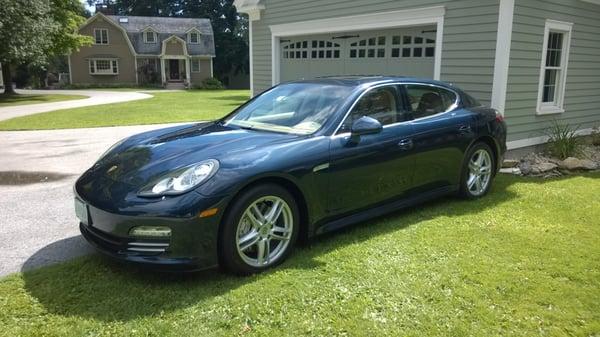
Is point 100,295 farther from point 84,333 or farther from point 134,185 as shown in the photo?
point 134,185

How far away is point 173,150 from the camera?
13.0 ft

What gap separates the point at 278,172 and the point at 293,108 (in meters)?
1.14

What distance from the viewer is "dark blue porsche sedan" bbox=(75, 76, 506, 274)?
3.44 m

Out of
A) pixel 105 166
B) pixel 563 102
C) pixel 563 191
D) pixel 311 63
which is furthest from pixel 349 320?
pixel 311 63

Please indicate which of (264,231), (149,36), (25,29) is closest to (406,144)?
(264,231)

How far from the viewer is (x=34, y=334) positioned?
295 cm

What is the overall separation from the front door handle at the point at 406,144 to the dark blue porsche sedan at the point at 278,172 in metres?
0.02

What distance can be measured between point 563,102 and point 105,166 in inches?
361

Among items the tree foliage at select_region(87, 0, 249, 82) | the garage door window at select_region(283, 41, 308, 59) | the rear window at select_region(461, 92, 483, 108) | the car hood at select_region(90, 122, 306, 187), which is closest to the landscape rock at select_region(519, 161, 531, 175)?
the rear window at select_region(461, 92, 483, 108)

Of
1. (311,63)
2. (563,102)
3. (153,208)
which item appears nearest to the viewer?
(153,208)

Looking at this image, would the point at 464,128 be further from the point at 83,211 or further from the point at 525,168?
the point at 83,211

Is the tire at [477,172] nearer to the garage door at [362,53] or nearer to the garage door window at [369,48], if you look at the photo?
the garage door at [362,53]

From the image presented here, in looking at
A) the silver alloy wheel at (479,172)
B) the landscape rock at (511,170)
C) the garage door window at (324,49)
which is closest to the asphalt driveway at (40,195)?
the silver alloy wheel at (479,172)

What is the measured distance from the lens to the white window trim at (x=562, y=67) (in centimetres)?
884
